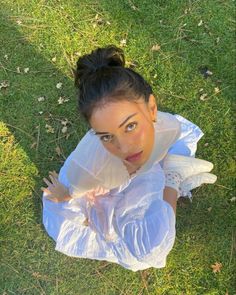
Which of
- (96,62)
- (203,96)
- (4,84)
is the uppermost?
(96,62)

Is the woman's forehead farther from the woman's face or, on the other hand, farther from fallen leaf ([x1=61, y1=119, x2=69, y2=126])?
fallen leaf ([x1=61, y1=119, x2=69, y2=126])

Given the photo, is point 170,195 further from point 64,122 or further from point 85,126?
point 64,122

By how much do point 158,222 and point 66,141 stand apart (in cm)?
131

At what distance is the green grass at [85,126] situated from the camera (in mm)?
3301

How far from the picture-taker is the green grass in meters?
3.30

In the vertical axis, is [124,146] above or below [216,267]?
above

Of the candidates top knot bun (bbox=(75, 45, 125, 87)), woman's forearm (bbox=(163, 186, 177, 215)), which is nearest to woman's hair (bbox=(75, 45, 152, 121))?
top knot bun (bbox=(75, 45, 125, 87))

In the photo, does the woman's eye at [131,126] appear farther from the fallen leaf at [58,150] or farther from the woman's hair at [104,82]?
the fallen leaf at [58,150]

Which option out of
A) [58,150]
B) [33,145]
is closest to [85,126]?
[58,150]

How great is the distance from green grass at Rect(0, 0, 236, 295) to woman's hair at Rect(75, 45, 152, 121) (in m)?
1.35

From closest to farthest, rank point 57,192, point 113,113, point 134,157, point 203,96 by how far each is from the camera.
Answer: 1. point 113,113
2. point 134,157
3. point 57,192
4. point 203,96

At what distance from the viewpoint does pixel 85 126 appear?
141 inches

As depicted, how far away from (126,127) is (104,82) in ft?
0.77

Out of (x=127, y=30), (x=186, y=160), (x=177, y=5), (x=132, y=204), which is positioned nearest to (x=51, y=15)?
(x=127, y=30)
